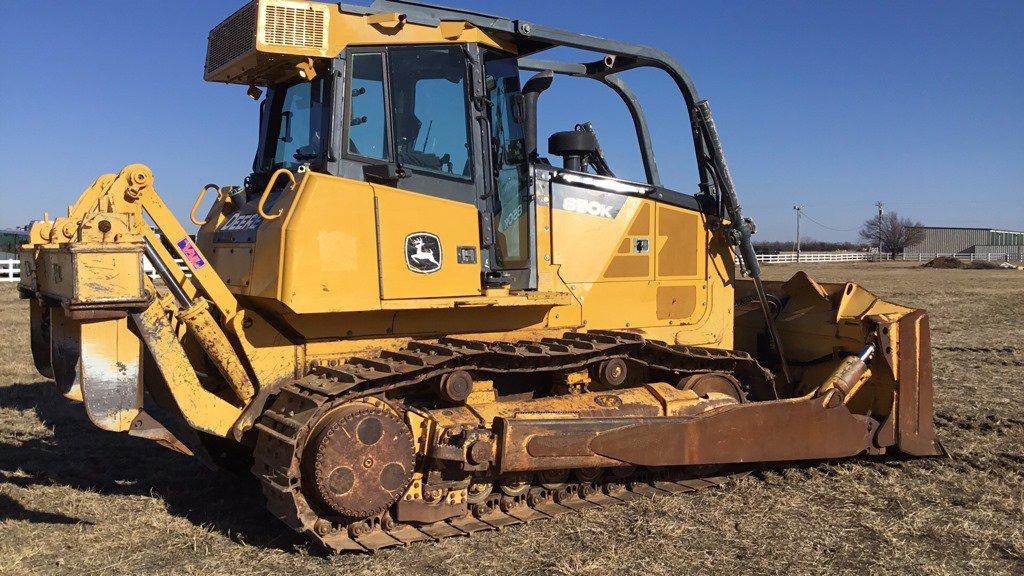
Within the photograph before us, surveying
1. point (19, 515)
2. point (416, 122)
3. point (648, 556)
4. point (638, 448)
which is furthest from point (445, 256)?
point (19, 515)

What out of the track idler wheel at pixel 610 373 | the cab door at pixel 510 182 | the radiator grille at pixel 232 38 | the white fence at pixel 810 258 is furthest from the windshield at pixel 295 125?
the white fence at pixel 810 258

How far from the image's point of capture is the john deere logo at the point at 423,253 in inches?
229

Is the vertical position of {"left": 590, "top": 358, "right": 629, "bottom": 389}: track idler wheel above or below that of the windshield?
below

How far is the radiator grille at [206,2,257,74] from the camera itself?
5840 mm

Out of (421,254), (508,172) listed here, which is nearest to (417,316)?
(421,254)

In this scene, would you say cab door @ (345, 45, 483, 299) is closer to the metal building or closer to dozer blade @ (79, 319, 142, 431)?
dozer blade @ (79, 319, 142, 431)

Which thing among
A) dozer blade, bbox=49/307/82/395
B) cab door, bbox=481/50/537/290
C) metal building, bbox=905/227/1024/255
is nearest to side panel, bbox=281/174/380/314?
cab door, bbox=481/50/537/290

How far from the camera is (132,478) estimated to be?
7.32 m

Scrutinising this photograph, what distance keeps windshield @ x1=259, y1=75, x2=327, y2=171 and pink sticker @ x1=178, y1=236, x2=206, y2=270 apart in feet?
3.30

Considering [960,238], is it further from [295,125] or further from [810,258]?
[295,125]

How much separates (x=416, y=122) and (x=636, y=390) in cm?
263

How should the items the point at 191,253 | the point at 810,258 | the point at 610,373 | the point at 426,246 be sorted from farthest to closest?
the point at 810,258 → the point at 610,373 → the point at 426,246 → the point at 191,253

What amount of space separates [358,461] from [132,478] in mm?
3155

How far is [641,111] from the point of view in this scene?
9148 millimetres
